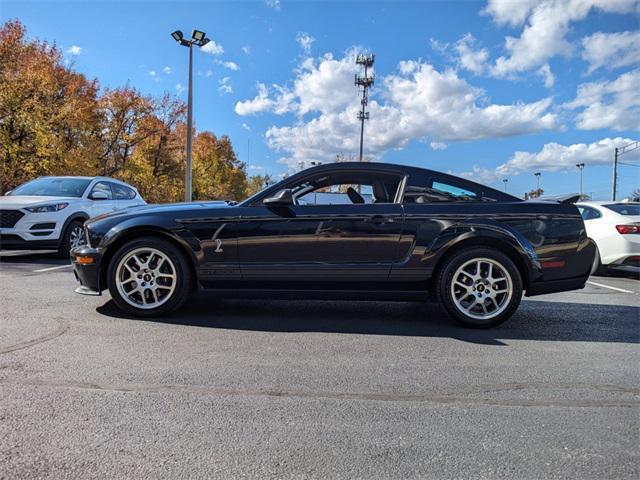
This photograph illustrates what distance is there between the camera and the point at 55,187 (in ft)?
31.2

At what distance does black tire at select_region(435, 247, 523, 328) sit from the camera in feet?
14.4

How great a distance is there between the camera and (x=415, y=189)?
15.0 ft

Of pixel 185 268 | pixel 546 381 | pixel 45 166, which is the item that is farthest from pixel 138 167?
pixel 546 381

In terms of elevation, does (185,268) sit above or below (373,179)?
below

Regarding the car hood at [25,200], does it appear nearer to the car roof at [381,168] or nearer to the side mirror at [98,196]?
the side mirror at [98,196]

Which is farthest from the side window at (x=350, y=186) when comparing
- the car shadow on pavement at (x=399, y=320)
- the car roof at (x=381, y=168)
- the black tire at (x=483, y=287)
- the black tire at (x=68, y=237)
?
the black tire at (x=68, y=237)

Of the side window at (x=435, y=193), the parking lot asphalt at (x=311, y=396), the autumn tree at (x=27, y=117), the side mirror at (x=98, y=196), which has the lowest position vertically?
the parking lot asphalt at (x=311, y=396)

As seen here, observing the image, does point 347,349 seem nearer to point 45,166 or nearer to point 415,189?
point 415,189

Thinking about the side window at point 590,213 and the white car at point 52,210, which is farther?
the side window at point 590,213

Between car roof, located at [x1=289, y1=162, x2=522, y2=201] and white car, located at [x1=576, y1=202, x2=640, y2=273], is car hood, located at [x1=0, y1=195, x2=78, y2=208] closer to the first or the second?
car roof, located at [x1=289, y1=162, x2=522, y2=201]

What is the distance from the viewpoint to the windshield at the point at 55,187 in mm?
9344

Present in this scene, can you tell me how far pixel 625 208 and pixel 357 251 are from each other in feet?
21.1

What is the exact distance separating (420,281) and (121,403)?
2.78 metres

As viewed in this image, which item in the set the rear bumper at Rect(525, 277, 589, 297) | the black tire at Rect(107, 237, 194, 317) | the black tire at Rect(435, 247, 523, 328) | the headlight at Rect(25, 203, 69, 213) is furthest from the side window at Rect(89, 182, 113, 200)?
the rear bumper at Rect(525, 277, 589, 297)
